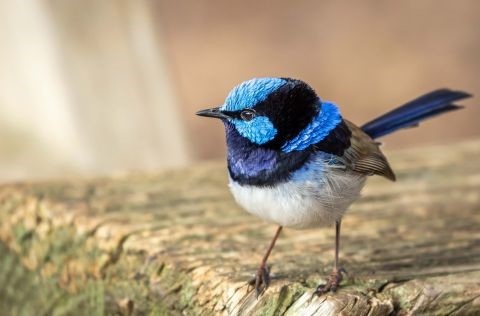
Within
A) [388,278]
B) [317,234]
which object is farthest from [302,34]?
[388,278]

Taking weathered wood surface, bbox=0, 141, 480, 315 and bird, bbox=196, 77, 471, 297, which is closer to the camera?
weathered wood surface, bbox=0, 141, 480, 315

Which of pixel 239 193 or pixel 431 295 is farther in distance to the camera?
pixel 239 193

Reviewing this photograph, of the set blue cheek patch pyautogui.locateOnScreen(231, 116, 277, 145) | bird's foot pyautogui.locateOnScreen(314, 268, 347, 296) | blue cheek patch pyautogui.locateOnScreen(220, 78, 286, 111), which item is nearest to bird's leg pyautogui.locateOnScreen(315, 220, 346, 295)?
bird's foot pyautogui.locateOnScreen(314, 268, 347, 296)

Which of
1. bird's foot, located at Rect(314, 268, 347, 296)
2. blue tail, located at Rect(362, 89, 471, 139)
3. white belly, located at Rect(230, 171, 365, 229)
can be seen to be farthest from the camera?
blue tail, located at Rect(362, 89, 471, 139)

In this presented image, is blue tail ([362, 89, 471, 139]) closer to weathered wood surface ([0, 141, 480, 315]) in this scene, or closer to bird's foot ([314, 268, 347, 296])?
weathered wood surface ([0, 141, 480, 315])

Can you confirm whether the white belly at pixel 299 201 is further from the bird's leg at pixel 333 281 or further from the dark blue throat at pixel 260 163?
the bird's leg at pixel 333 281

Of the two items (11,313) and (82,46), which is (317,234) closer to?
(11,313)
